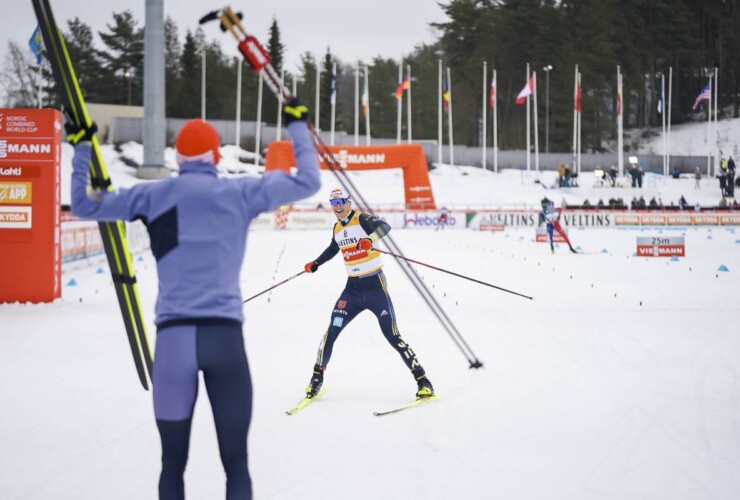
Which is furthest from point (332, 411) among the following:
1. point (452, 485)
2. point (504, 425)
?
point (452, 485)

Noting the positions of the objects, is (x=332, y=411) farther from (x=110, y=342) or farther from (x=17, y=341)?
(x=17, y=341)

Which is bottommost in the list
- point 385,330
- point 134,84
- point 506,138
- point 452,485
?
point 452,485

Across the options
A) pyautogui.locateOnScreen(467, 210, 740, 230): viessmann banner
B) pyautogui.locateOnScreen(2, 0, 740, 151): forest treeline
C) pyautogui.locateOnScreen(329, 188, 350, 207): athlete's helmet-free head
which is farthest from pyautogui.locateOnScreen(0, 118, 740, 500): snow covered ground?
pyautogui.locateOnScreen(2, 0, 740, 151): forest treeline

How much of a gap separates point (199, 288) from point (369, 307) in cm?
387

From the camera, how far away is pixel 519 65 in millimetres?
74375

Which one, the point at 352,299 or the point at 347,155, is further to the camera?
the point at 347,155

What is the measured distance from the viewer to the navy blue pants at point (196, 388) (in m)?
3.12

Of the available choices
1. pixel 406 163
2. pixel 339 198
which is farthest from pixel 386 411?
pixel 406 163

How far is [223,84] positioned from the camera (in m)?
75.4

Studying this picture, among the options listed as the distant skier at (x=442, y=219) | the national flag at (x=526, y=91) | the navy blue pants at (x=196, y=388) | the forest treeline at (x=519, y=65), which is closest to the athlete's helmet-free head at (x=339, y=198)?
the navy blue pants at (x=196, y=388)

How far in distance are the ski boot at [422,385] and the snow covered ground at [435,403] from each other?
0.18 metres

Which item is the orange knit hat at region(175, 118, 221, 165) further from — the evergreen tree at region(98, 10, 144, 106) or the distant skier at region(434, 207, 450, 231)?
the evergreen tree at region(98, 10, 144, 106)

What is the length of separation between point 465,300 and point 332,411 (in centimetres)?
750

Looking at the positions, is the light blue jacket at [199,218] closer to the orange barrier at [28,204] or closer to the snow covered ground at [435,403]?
the snow covered ground at [435,403]
